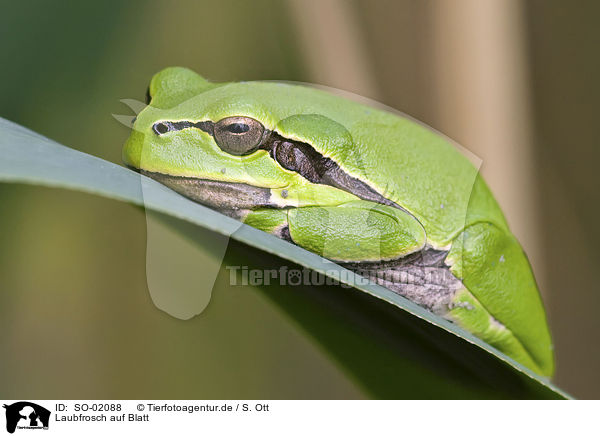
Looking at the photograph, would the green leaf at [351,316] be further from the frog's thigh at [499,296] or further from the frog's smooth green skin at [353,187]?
the frog's thigh at [499,296]

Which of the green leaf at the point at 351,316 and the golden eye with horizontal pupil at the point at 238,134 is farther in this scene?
the golden eye with horizontal pupil at the point at 238,134

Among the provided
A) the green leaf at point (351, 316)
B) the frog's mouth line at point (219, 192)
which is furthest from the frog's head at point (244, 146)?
the green leaf at point (351, 316)

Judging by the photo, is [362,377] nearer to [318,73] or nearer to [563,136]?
[318,73]

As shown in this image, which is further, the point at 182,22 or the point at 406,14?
the point at 406,14

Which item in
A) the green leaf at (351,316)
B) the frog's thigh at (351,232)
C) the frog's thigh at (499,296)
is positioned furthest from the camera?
the frog's thigh at (499,296)

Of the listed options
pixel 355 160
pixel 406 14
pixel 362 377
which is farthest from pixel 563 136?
pixel 362 377

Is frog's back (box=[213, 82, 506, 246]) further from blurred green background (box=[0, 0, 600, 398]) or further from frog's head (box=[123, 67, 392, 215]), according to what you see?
blurred green background (box=[0, 0, 600, 398])

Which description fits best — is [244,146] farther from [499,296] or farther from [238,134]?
[499,296]
